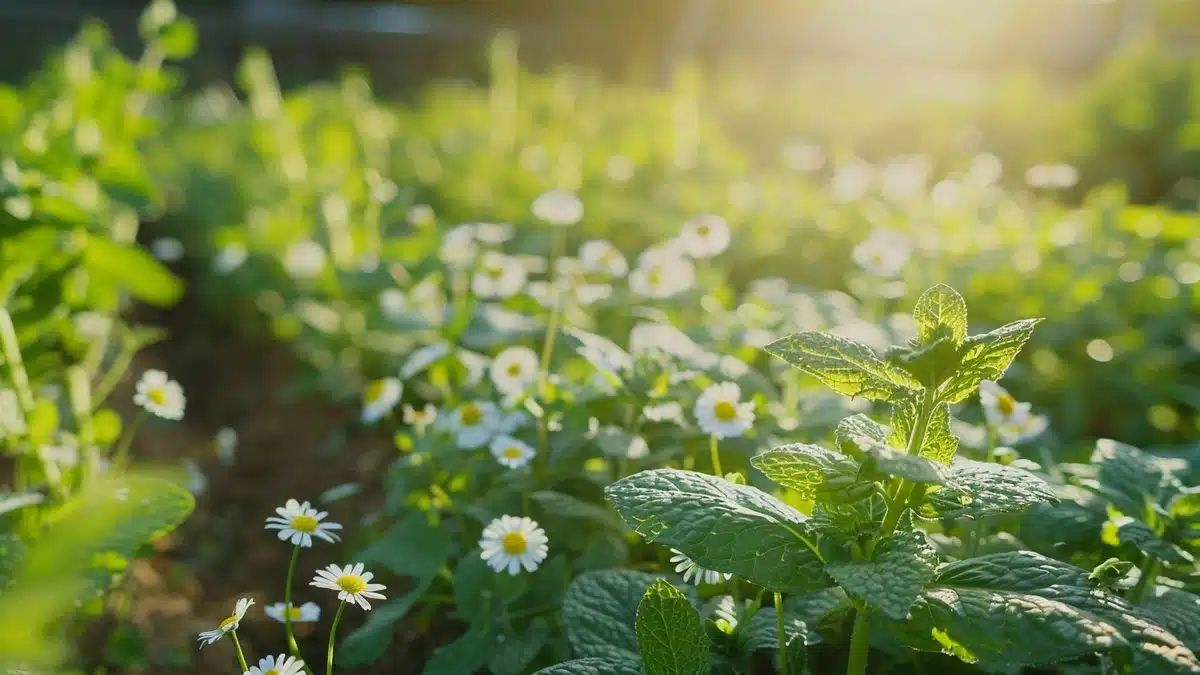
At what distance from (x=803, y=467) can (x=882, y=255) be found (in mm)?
1203

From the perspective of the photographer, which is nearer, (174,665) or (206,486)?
(174,665)

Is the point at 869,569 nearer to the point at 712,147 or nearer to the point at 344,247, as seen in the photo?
the point at 344,247

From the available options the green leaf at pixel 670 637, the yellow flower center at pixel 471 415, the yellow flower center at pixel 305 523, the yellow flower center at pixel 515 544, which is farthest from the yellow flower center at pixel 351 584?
the yellow flower center at pixel 471 415

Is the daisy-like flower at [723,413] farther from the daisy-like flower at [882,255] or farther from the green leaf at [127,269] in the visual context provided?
the green leaf at [127,269]

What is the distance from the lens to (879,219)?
2.79 meters

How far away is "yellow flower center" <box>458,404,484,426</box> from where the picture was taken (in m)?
1.46

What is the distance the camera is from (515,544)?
1195 millimetres

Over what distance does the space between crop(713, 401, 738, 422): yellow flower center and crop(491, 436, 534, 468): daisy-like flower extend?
272mm

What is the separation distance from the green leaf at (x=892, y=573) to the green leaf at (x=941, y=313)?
208mm

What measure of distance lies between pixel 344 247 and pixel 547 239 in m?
0.58

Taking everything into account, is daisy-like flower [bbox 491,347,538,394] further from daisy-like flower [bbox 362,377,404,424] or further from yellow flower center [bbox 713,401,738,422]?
yellow flower center [bbox 713,401,738,422]

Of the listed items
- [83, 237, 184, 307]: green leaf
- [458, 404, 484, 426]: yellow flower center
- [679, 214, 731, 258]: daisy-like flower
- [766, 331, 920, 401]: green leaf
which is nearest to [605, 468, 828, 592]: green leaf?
[766, 331, 920, 401]: green leaf

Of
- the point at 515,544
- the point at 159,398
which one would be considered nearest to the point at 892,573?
the point at 515,544

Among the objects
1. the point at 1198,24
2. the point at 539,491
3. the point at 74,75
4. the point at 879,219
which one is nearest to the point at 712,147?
the point at 879,219
